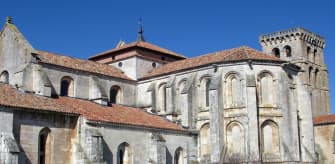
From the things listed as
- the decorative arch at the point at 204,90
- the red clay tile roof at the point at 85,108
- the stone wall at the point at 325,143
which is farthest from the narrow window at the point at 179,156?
the stone wall at the point at 325,143

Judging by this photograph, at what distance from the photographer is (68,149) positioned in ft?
104

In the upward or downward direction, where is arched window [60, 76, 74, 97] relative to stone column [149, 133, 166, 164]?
upward

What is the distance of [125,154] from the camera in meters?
34.6

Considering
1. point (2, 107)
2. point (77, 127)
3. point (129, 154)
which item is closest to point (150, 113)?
point (129, 154)

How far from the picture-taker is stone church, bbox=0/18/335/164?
30875mm

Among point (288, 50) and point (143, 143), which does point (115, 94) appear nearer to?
point (143, 143)

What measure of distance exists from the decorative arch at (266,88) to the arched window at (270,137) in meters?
1.80

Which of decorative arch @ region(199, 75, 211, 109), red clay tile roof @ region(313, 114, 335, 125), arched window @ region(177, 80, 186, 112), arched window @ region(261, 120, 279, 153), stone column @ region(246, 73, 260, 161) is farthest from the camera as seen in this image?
red clay tile roof @ region(313, 114, 335, 125)

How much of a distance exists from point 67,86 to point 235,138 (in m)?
14.3

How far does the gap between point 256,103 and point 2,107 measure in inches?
762

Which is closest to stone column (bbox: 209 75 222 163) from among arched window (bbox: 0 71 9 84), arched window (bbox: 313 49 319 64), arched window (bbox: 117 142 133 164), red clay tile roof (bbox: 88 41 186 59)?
arched window (bbox: 117 142 133 164)

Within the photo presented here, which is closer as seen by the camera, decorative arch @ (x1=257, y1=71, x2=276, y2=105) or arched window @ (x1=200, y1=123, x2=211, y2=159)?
decorative arch @ (x1=257, y1=71, x2=276, y2=105)

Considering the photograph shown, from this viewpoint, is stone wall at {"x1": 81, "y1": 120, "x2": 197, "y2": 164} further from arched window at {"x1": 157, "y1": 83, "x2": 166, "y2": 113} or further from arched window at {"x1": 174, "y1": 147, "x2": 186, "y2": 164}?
arched window at {"x1": 157, "y1": 83, "x2": 166, "y2": 113}

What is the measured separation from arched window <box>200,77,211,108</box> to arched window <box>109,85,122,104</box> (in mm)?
7828
